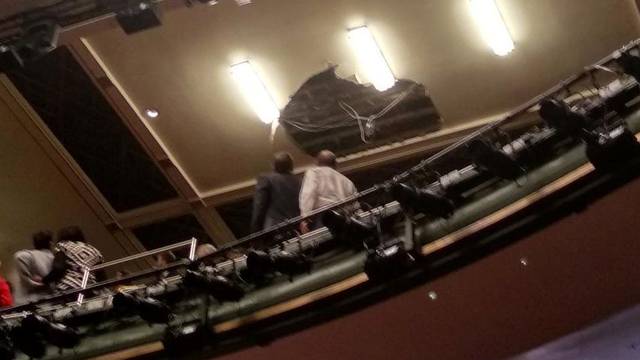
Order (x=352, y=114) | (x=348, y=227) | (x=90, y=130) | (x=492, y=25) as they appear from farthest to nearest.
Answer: (x=90, y=130)
(x=352, y=114)
(x=492, y=25)
(x=348, y=227)

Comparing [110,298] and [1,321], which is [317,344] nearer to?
[110,298]

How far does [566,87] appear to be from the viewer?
211 inches

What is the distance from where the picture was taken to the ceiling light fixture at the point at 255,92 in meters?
7.95

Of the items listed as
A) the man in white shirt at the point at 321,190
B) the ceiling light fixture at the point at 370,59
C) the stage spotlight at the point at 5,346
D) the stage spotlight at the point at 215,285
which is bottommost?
the stage spotlight at the point at 215,285

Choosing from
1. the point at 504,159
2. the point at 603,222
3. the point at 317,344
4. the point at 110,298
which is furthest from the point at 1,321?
the point at 603,222

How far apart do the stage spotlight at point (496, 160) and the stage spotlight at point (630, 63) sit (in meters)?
0.89

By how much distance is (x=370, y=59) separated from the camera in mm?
7781

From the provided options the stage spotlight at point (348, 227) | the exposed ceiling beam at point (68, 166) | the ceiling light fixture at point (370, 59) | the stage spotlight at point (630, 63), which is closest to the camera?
the stage spotlight at point (630, 63)

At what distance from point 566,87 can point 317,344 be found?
7.73 ft

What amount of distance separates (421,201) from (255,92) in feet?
9.70

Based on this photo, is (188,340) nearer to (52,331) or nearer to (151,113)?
(52,331)

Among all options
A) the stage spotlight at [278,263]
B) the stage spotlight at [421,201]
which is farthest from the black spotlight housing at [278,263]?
the stage spotlight at [421,201]

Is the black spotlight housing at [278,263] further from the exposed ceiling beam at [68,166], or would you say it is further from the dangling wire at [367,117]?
the exposed ceiling beam at [68,166]

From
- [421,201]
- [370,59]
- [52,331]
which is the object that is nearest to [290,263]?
[421,201]
